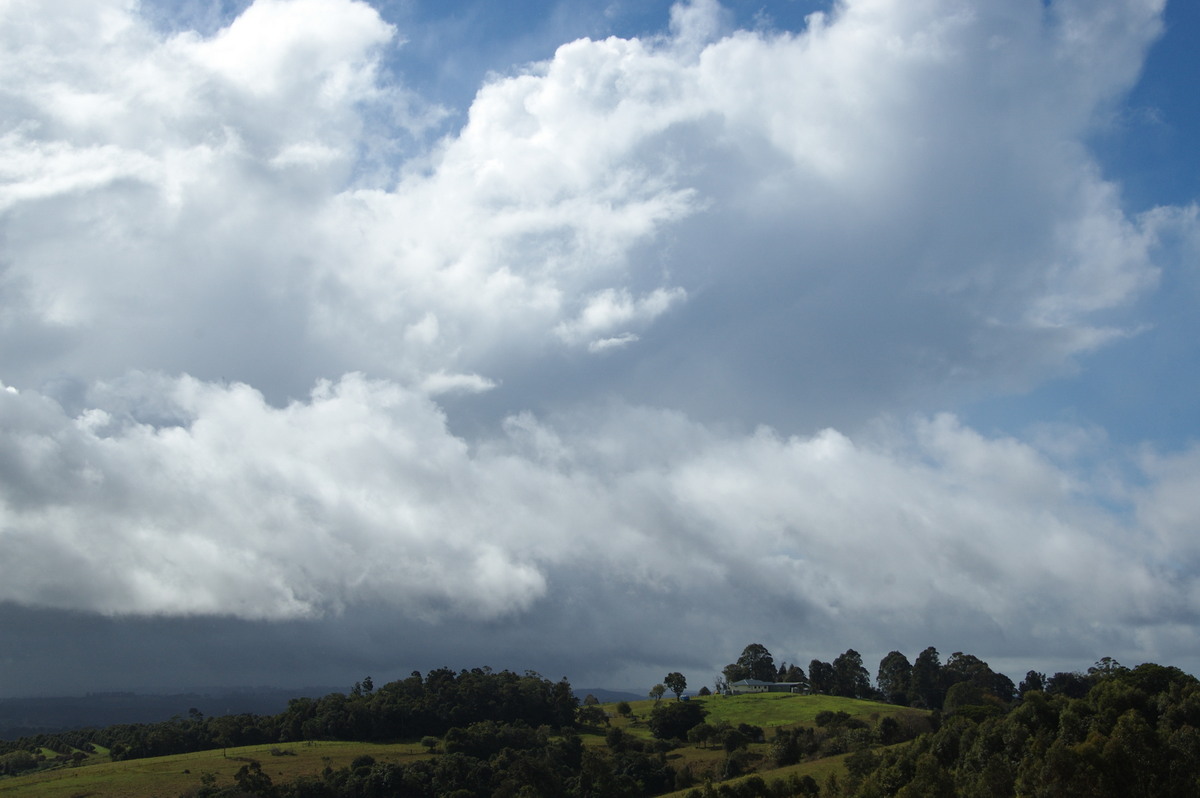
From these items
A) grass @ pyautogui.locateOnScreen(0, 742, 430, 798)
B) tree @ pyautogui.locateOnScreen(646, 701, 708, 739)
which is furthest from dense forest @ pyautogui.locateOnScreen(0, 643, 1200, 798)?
grass @ pyautogui.locateOnScreen(0, 742, 430, 798)

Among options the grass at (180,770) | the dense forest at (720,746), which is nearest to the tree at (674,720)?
the dense forest at (720,746)

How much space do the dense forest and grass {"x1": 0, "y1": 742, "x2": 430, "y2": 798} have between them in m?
5.64

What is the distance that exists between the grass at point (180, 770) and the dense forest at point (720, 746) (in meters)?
5.64

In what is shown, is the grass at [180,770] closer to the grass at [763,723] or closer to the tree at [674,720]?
the grass at [763,723]

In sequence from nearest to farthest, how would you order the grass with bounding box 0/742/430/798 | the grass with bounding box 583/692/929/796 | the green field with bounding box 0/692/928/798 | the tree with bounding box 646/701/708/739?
the grass with bounding box 0/742/430/798 < the green field with bounding box 0/692/928/798 < the grass with bounding box 583/692/929/796 < the tree with bounding box 646/701/708/739

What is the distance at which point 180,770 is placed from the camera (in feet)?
467

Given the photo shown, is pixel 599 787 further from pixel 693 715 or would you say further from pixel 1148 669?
pixel 1148 669

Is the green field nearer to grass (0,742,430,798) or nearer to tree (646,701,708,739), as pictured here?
grass (0,742,430,798)

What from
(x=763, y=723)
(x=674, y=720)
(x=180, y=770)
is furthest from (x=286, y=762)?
(x=763, y=723)

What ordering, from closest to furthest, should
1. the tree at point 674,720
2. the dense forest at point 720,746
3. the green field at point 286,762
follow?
1. the dense forest at point 720,746
2. the green field at point 286,762
3. the tree at point 674,720

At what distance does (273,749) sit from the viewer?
16275 centimetres

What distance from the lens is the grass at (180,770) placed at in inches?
4978

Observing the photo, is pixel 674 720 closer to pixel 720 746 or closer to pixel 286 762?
pixel 720 746

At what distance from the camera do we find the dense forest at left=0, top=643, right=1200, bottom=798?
6731cm
